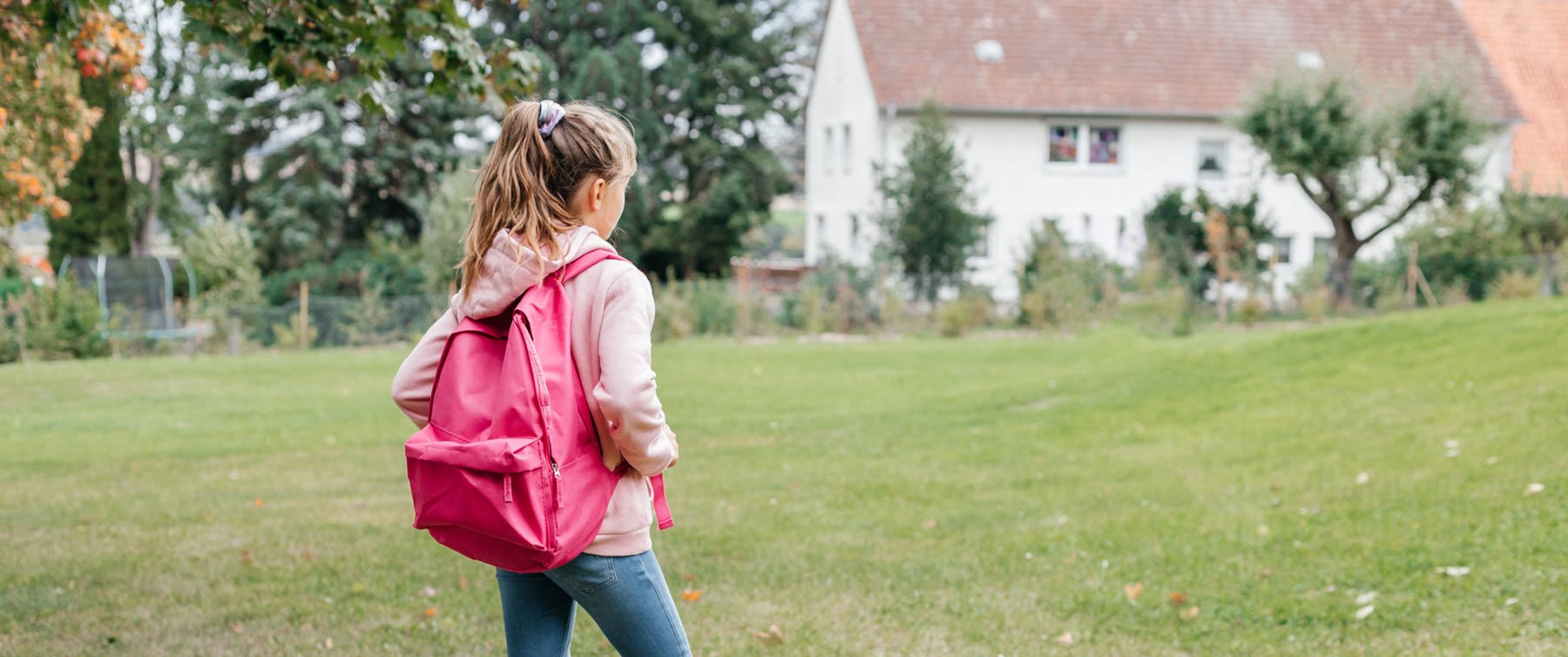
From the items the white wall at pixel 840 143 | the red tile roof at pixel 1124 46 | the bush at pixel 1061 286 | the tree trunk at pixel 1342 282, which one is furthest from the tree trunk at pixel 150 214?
the tree trunk at pixel 1342 282

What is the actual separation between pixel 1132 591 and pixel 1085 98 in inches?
1078

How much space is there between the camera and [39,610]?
221 inches

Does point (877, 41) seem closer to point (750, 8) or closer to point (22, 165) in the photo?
point (750, 8)

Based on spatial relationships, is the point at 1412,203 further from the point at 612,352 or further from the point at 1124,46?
the point at 612,352

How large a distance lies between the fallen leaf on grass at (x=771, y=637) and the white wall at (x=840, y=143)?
2558cm

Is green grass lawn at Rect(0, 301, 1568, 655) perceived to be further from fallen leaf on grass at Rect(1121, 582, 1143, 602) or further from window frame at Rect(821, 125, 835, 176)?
window frame at Rect(821, 125, 835, 176)

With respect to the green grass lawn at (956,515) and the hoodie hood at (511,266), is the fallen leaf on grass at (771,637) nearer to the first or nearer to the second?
the green grass lawn at (956,515)

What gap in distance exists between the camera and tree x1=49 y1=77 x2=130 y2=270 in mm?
26844

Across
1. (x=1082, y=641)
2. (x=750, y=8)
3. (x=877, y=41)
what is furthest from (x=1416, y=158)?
(x=1082, y=641)

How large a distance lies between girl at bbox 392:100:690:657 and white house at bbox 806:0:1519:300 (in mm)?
28226

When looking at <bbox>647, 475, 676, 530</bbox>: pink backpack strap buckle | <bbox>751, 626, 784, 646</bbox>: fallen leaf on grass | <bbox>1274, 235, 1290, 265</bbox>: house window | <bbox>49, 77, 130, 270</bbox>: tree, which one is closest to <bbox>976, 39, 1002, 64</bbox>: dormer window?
<bbox>1274, 235, 1290, 265</bbox>: house window

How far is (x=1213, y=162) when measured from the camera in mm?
33094

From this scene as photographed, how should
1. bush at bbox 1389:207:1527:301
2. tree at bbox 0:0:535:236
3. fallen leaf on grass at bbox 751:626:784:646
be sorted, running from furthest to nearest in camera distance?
bush at bbox 1389:207:1527:301 < tree at bbox 0:0:535:236 < fallen leaf on grass at bbox 751:626:784:646

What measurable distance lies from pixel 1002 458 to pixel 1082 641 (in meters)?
4.84
